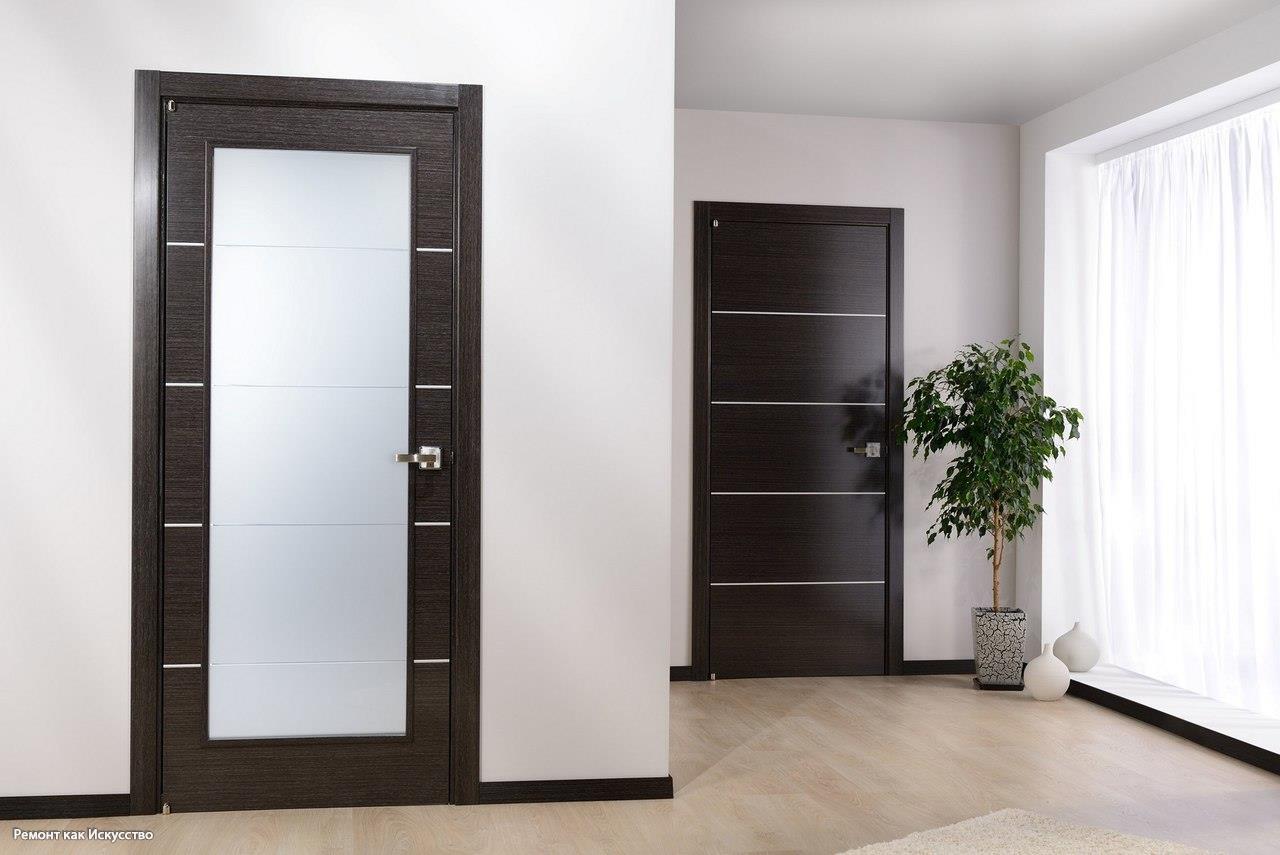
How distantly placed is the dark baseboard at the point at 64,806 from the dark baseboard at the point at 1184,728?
386 centimetres

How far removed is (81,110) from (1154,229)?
173 inches

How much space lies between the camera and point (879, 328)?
→ 17.8ft

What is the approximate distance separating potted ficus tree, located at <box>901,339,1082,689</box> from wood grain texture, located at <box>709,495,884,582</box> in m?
0.36

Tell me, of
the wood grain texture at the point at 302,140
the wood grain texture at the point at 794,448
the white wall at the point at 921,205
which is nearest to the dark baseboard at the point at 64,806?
the wood grain texture at the point at 302,140

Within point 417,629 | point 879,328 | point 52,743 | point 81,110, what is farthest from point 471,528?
point 879,328

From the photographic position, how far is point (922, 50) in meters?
4.41

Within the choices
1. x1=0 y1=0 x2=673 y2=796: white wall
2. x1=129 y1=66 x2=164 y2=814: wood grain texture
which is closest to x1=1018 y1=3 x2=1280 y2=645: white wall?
x1=0 y1=0 x2=673 y2=796: white wall

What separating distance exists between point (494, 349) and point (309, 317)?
586 millimetres

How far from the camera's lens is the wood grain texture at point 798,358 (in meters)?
5.31

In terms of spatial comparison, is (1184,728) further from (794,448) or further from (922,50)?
(922,50)

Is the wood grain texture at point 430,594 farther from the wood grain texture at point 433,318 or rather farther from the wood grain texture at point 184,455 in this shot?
the wood grain texture at point 184,455

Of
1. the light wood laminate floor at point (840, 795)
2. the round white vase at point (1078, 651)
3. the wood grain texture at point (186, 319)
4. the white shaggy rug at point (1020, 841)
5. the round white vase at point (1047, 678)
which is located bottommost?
the light wood laminate floor at point (840, 795)

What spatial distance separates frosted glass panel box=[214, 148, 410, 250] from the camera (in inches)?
131

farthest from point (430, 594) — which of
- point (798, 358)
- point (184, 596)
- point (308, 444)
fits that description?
point (798, 358)
